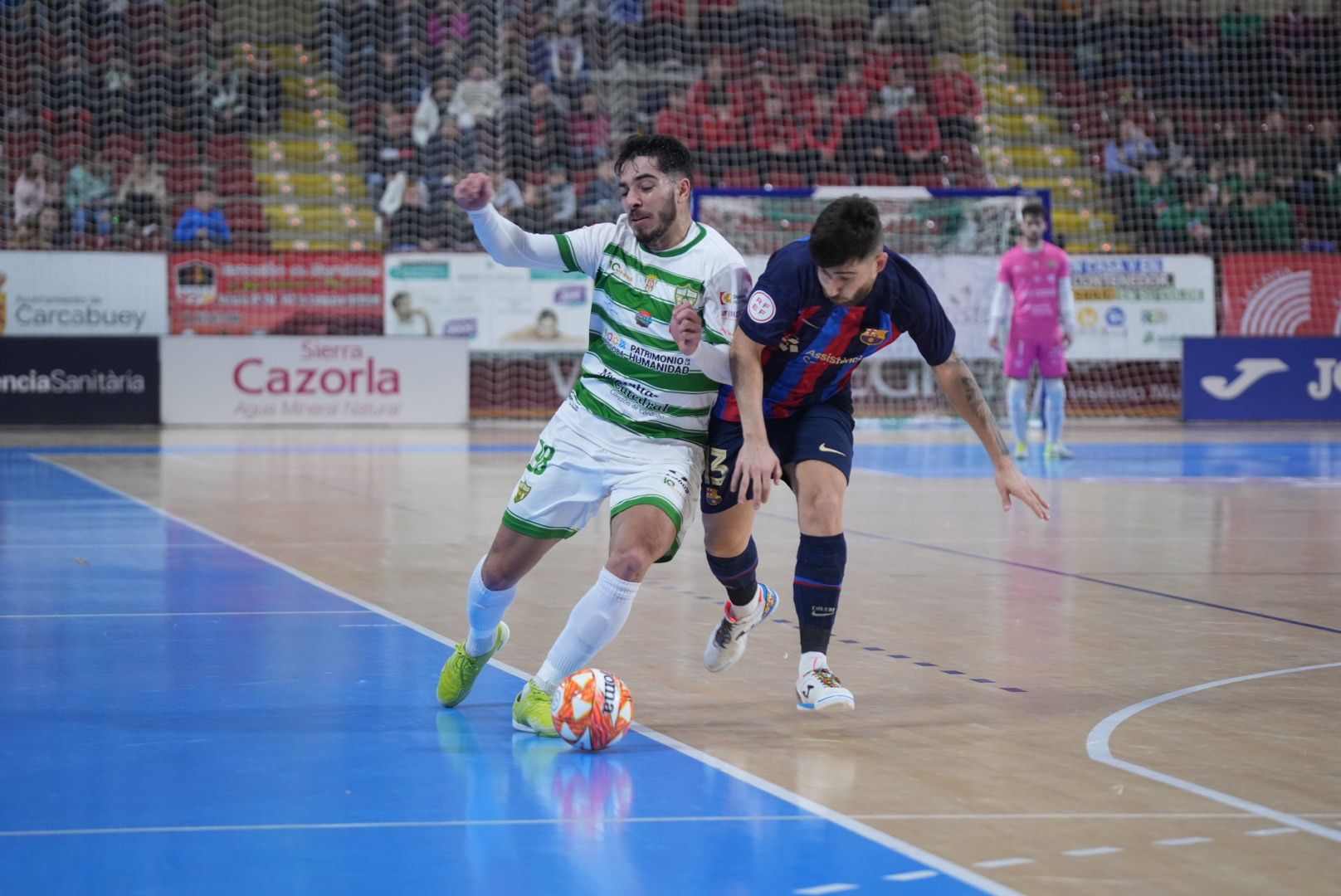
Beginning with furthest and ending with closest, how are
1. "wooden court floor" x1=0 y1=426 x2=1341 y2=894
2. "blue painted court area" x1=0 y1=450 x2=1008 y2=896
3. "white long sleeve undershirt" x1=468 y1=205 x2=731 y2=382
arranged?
"white long sleeve undershirt" x1=468 y1=205 x2=731 y2=382 < "wooden court floor" x1=0 y1=426 x2=1341 y2=894 < "blue painted court area" x1=0 y1=450 x2=1008 y2=896

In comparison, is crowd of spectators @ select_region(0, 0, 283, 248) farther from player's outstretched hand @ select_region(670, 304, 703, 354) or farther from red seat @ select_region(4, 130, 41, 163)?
player's outstretched hand @ select_region(670, 304, 703, 354)

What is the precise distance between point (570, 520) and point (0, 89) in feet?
65.0

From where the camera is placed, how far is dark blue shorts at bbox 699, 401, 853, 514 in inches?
195

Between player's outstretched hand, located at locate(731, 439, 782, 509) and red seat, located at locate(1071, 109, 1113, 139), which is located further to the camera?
red seat, located at locate(1071, 109, 1113, 139)

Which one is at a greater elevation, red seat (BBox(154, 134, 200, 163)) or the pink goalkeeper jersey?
red seat (BBox(154, 134, 200, 163))

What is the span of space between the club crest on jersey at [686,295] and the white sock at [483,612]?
958mm

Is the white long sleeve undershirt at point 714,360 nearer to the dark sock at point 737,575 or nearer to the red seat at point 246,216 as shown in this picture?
the dark sock at point 737,575

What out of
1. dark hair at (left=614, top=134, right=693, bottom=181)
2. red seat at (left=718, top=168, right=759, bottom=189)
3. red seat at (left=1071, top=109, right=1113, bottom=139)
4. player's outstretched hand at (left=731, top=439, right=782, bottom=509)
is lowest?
player's outstretched hand at (left=731, top=439, right=782, bottom=509)

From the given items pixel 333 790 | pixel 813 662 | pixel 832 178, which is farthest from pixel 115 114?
pixel 333 790

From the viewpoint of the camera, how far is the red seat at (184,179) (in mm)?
21931

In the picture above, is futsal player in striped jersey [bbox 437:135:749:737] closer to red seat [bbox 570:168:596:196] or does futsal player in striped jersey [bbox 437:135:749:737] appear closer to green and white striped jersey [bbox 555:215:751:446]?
green and white striped jersey [bbox 555:215:751:446]

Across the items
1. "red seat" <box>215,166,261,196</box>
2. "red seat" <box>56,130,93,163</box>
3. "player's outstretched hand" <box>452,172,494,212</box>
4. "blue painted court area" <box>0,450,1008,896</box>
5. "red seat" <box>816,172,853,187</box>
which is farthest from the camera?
"red seat" <box>816,172,853,187</box>

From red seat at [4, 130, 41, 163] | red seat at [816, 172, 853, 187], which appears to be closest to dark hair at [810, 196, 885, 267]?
red seat at [816, 172, 853, 187]

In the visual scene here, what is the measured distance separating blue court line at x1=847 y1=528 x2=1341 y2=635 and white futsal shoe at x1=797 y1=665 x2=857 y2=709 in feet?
8.10
